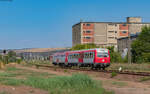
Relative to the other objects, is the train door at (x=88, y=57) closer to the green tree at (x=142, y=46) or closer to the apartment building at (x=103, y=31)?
the green tree at (x=142, y=46)

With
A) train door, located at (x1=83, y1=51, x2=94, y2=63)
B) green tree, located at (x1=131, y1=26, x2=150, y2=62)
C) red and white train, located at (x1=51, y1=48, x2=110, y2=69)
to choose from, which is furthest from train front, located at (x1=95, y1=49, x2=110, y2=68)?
green tree, located at (x1=131, y1=26, x2=150, y2=62)

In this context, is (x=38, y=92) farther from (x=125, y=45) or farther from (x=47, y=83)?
(x=125, y=45)

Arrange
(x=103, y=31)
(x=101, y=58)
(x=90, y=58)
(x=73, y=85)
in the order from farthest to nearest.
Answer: (x=103, y=31), (x=90, y=58), (x=101, y=58), (x=73, y=85)

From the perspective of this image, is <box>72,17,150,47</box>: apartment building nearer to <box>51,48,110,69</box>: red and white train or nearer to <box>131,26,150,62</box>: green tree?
<box>131,26,150,62</box>: green tree

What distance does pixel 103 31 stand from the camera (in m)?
111

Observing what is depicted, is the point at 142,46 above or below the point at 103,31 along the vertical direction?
below

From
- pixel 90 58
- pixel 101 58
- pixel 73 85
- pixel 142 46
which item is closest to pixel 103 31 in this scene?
pixel 142 46

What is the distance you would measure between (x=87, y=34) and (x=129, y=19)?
60.2ft

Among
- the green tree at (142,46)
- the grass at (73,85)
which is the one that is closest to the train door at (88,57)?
the grass at (73,85)

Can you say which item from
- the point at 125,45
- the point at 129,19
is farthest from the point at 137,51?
the point at 129,19

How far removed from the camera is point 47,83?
1581 centimetres

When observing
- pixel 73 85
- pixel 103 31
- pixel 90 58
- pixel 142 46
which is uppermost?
pixel 103 31

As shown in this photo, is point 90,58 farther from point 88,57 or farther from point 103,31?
point 103,31

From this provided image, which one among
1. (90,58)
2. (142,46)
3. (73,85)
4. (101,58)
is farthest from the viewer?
(142,46)
